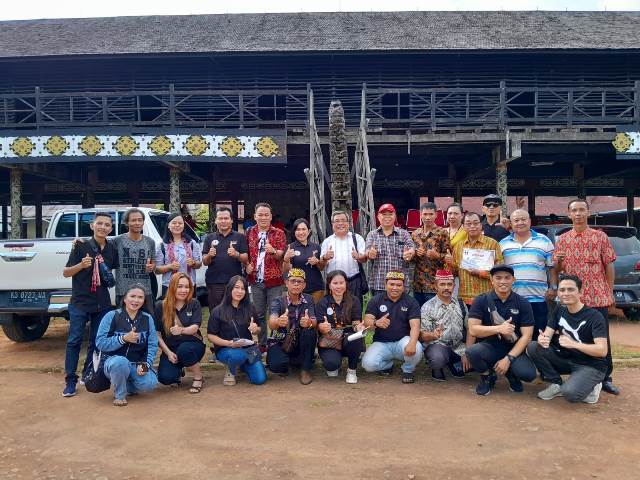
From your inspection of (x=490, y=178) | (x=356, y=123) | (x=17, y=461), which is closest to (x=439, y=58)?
(x=356, y=123)

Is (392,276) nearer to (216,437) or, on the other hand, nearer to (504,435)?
(504,435)

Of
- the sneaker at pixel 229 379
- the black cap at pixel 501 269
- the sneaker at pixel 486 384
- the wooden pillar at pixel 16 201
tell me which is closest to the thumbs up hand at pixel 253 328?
the sneaker at pixel 229 379

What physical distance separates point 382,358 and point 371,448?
152cm

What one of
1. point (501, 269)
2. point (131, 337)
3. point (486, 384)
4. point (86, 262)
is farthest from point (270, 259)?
point (486, 384)

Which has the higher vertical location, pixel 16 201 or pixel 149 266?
pixel 16 201

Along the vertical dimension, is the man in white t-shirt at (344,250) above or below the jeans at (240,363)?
above

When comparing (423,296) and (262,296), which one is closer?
(423,296)

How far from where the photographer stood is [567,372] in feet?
13.7

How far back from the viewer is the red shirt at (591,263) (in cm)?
437

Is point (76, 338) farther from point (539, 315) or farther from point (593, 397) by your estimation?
point (593, 397)

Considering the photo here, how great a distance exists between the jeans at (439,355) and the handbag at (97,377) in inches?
109

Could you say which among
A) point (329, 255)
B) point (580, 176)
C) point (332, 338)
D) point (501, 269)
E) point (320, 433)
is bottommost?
point (320, 433)

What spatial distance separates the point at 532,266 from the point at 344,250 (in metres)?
1.78

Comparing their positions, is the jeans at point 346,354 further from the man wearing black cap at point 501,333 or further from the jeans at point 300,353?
the man wearing black cap at point 501,333
